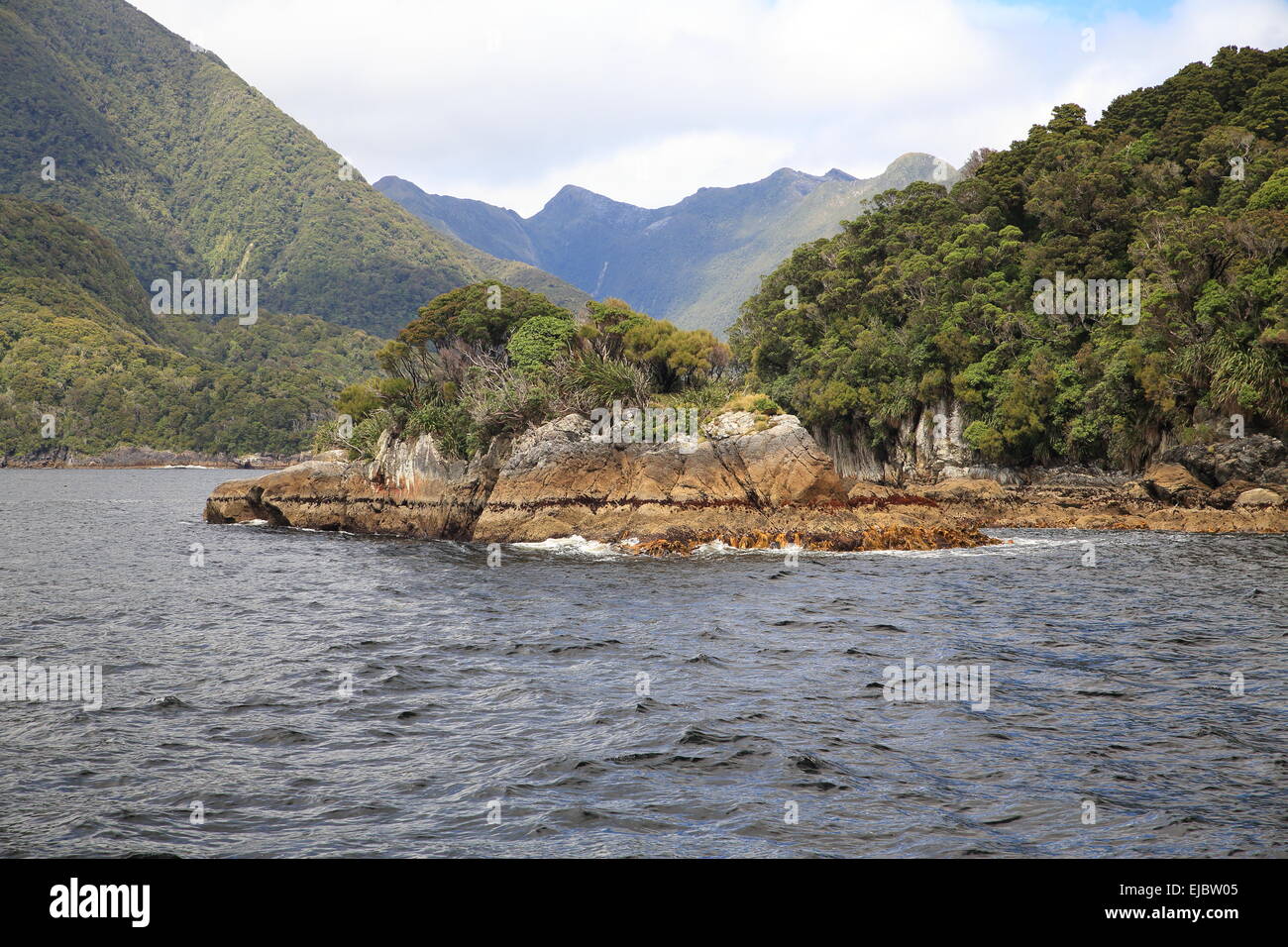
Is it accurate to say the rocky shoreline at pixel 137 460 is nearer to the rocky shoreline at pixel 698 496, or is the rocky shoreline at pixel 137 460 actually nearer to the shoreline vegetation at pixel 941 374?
the shoreline vegetation at pixel 941 374

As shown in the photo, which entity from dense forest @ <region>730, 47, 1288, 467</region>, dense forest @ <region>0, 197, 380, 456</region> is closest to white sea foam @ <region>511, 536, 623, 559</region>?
dense forest @ <region>730, 47, 1288, 467</region>

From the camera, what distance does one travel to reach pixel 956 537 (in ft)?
124

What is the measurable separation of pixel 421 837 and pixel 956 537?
3203cm

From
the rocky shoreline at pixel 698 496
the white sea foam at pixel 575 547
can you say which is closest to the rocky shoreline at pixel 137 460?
the rocky shoreline at pixel 698 496

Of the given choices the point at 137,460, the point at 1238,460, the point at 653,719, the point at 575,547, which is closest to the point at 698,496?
the point at 575,547

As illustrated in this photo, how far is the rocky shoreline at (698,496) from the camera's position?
121 ft

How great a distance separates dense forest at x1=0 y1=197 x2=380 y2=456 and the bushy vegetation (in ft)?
419

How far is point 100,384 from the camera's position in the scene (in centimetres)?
16088

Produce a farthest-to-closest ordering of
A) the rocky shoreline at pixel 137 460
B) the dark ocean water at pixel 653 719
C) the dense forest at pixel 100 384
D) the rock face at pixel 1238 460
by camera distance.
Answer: the rocky shoreline at pixel 137 460 < the dense forest at pixel 100 384 < the rock face at pixel 1238 460 < the dark ocean water at pixel 653 719

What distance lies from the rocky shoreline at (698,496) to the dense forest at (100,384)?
135m
